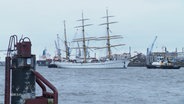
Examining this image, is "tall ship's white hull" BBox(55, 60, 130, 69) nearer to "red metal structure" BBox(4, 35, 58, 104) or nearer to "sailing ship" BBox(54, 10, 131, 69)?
"sailing ship" BBox(54, 10, 131, 69)

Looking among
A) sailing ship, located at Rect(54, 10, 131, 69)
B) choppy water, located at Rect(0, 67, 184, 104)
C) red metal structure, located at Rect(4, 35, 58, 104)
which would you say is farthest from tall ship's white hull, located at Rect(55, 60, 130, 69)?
red metal structure, located at Rect(4, 35, 58, 104)

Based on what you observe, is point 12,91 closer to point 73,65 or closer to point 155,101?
point 155,101

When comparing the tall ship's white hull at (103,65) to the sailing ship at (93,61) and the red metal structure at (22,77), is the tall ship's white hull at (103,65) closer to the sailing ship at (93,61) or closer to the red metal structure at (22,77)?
the sailing ship at (93,61)

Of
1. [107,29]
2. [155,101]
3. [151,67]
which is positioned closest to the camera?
[155,101]

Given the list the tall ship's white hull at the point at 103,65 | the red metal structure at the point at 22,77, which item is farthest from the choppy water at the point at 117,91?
the tall ship's white hull at the point at 103,65

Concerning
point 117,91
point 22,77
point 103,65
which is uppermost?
point 103,65

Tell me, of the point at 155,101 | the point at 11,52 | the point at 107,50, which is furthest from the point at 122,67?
the point at 11,52

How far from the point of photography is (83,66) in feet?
546

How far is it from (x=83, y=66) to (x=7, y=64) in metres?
155

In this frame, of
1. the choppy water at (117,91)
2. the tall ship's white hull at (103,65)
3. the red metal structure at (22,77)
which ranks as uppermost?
the tall ship's white hull at (103,65)

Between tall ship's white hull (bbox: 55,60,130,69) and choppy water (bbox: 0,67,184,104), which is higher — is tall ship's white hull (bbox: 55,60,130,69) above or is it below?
above

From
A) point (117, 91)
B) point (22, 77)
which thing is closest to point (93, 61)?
point (117, 91)

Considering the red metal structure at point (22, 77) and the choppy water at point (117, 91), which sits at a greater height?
the red metal structure at point (22, 77)

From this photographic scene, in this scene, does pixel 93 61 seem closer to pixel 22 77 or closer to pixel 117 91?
pixel 117 91
